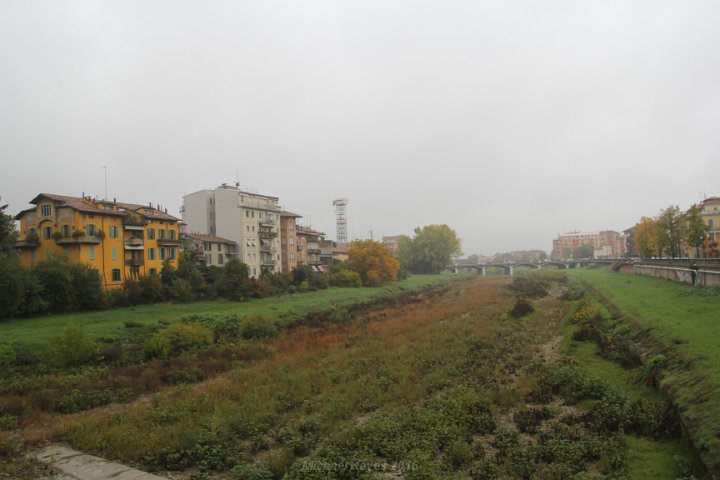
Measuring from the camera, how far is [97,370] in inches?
1002

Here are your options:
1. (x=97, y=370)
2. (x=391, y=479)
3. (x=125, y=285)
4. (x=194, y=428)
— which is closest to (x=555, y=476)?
(x=391, y=479)

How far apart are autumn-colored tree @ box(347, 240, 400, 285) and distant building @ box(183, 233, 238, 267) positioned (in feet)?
73.6

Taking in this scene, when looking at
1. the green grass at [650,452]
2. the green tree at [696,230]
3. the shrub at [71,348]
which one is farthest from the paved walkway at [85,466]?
the green tree at [696,230]

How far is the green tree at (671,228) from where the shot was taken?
2478 inches

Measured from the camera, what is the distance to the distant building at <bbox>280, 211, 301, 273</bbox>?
8353 centimetres

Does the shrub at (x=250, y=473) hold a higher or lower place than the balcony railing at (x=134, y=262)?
lower

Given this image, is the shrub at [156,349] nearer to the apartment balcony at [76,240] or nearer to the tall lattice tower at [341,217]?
the apartment balcony at [76,240]

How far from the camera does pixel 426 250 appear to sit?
12006cm

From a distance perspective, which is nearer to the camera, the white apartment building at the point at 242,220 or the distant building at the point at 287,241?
the white apartment building at the point at 242,220

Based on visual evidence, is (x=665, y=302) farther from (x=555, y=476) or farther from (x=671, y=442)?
(x=555, y=476)

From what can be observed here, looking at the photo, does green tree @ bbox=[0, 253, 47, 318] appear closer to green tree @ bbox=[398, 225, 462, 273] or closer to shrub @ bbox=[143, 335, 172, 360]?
shrub @ bbox=[143, 335, 172, 360]

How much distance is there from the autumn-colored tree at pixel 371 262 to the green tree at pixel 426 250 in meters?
34.8

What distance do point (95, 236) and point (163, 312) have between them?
13017mm

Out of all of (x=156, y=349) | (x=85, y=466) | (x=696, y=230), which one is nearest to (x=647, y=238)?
(x=696, y=230)
